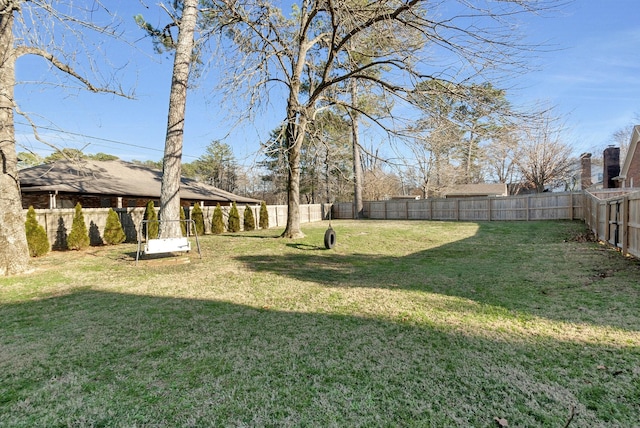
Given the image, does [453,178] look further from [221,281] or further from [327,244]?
[221,281]

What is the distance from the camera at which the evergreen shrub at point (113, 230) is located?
996cm

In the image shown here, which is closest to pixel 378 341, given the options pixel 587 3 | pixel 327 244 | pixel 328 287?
pixel 328 287

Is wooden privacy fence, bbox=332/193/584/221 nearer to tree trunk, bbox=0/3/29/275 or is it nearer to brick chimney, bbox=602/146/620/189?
brick chimney, bbox=602/146/620/189

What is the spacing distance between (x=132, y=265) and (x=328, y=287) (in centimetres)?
433

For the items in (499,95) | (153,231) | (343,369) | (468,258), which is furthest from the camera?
(153,231)

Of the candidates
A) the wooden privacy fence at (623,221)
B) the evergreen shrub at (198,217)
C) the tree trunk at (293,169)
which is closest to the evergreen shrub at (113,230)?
the evergreen shrub at (198,217)

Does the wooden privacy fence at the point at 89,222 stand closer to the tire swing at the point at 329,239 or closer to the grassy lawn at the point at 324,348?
the grassy lawn at the point at 324,348

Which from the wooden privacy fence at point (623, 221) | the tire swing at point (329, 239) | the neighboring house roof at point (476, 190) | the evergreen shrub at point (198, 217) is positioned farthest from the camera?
the neighboring house roof at point (476, 190)

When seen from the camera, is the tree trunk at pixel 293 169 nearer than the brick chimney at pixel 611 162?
Yes

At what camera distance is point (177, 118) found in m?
7.60

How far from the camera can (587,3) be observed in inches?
174

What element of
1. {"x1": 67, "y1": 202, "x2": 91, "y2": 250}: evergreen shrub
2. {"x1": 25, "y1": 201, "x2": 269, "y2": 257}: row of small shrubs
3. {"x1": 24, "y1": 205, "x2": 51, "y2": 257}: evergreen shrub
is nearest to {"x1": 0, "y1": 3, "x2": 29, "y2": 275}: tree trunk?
{"x1": 25, "y1": 201, "x2": 269, "y2": 257}: row of small shrubs

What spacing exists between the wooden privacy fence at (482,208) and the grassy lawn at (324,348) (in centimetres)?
1211

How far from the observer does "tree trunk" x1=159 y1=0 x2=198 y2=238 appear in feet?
24.5
